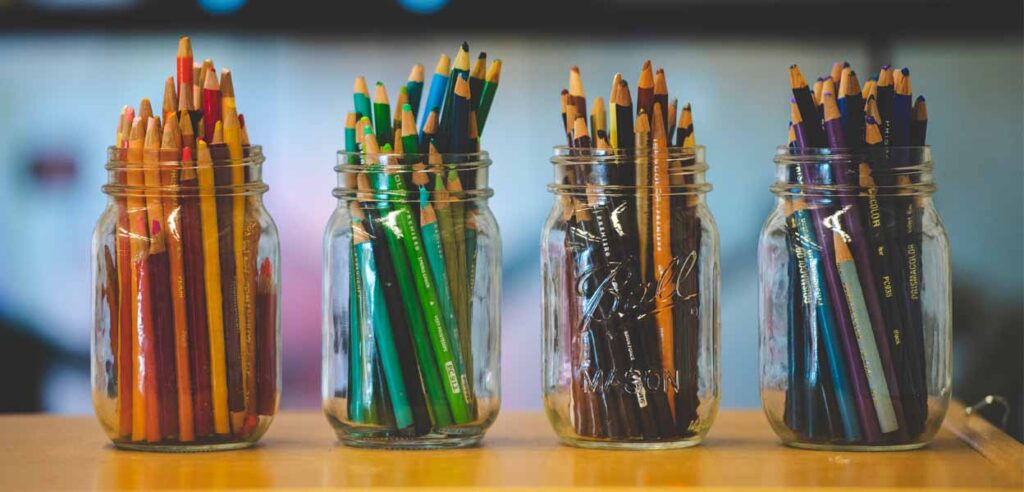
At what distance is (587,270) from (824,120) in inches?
6.5

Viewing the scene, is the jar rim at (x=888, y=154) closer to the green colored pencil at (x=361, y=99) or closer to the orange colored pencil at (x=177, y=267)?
the green colored pencil at (x=361, y=99)

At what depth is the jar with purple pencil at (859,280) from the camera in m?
0.78

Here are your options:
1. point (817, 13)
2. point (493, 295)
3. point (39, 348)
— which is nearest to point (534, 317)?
point (817, 13)

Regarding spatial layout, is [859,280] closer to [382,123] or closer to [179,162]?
[382,123]

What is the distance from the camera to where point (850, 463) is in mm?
748

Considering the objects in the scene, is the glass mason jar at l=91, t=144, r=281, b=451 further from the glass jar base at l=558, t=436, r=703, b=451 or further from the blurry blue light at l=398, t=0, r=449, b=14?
the blurry blue light at l=398, t=0, r=449, b=14

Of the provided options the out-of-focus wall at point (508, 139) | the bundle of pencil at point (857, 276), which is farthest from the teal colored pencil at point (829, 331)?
the out-of-focus wall at point (508, 139)

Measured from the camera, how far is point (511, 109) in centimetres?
176

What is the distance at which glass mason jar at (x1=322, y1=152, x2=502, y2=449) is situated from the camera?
31.1 inches

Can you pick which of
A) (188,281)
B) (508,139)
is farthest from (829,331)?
(508,139)

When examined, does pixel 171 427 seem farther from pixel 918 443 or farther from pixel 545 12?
pixel 545 12

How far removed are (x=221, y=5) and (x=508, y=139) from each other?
1.35ft

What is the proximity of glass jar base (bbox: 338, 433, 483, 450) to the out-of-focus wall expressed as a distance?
3.10ft

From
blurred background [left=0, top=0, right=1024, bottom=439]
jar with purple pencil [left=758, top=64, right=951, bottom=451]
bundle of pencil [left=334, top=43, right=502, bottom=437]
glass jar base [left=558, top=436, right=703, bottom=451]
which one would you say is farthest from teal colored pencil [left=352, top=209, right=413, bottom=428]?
blurred background [left=0, top=0, right=1024, bottom=439]
